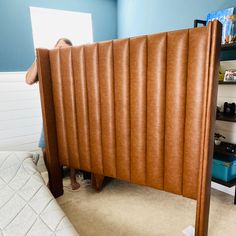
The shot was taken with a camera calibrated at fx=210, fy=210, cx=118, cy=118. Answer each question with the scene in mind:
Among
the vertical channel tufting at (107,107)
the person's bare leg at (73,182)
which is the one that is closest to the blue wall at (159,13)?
the vertical channel tufting at (107,107)

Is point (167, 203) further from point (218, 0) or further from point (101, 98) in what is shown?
point (218, 0)

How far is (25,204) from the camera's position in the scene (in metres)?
1.13

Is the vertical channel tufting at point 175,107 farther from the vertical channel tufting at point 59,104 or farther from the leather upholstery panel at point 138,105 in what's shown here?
the vertical channel tufting at point 59,104

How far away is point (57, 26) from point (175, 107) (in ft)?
7.54

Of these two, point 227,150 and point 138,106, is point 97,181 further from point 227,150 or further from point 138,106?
point 227,150

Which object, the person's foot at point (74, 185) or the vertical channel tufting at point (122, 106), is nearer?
the vertical channel tufting at point (122, 106)

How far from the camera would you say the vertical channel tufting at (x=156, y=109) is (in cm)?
115

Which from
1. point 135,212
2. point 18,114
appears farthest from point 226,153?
point 18,114

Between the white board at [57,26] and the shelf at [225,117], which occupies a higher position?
the white board at [57,26]

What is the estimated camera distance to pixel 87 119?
5.08 ft

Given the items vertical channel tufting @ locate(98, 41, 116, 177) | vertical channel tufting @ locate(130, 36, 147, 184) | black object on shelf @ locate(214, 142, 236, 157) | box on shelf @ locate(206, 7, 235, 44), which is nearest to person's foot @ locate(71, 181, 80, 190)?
vertical channel tufting @ locate(98, 41, 116, 177)

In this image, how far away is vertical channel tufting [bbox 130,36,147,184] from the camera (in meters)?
1.21

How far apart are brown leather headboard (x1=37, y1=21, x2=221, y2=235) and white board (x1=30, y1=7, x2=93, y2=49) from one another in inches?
50.1

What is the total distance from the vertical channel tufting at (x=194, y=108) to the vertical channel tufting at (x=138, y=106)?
0.85 ft
